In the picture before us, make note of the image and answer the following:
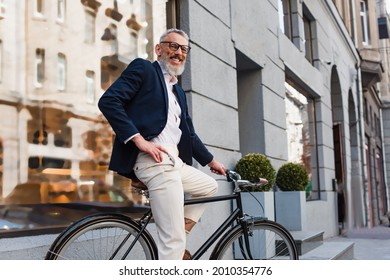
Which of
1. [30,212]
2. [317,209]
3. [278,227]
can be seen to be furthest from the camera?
[317,209]

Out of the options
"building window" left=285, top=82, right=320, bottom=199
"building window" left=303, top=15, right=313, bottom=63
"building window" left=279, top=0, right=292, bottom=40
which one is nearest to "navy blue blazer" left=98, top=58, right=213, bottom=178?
"building window" left=285, top=82, right=320, bottom=199

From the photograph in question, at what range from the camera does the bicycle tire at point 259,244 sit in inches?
125

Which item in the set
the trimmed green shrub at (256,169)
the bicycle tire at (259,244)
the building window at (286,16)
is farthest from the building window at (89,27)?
the building window at (286,16)

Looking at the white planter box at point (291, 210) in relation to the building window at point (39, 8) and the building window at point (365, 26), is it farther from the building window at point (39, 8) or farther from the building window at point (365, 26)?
the building window at point (365, 26)

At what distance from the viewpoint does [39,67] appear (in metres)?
3.90

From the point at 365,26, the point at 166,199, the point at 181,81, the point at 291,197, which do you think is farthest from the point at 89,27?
the point at 365,26

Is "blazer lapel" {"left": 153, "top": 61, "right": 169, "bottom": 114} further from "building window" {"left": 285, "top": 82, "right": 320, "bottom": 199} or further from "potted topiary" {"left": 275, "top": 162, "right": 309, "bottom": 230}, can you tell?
"building window" {"left": 285, "top": 82, "right": 320, "bottom": 199}

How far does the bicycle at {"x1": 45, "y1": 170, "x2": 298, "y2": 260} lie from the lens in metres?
2.64

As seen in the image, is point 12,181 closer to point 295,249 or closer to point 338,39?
point 295,249

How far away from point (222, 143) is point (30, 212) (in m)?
2.86

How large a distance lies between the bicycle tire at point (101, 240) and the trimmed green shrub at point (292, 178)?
474 cm

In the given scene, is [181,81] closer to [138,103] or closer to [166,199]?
[138,103]

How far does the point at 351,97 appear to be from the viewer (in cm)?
1645

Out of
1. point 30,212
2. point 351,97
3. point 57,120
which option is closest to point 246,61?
point 57,120
